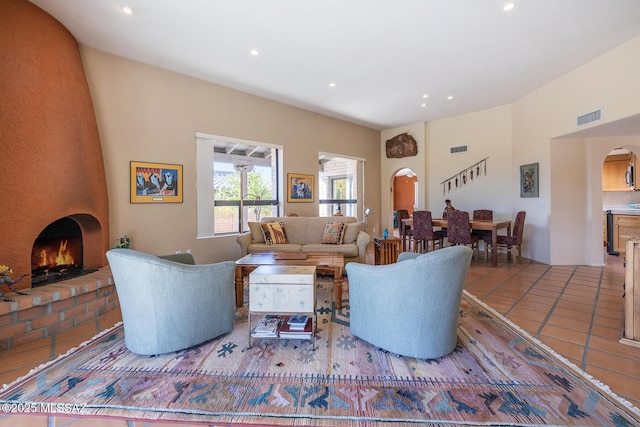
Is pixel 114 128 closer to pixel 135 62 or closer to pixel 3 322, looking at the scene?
pixel 135 62

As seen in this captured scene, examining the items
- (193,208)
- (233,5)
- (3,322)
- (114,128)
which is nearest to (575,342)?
(233,5)

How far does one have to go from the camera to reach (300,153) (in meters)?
6.23

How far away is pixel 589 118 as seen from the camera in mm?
4125

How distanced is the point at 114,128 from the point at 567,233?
739 cm

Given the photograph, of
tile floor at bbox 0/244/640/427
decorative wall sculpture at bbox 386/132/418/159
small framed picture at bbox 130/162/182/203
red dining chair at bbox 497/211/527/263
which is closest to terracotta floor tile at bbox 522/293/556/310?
tile floor at bbox 0/244/640/427

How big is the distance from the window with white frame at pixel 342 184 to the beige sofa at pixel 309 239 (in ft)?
7.41

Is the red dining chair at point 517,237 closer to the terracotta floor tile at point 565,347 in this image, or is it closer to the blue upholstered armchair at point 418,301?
the terracotta floor tile at point 565,347

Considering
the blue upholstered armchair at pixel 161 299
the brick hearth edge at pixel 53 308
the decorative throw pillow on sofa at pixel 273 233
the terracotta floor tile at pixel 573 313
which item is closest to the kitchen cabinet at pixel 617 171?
the terracotta floor tile at pixel 573 313

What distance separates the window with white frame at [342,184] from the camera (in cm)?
752

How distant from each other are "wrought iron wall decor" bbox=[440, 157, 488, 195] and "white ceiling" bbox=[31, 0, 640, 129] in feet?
5.95

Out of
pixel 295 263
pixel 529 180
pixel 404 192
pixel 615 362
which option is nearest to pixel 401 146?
pixel 529 180

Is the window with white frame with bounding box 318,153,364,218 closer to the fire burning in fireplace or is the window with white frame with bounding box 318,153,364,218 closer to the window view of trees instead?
the window view of trees

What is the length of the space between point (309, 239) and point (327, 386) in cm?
328

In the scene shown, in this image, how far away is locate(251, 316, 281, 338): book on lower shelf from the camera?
2.22 m
